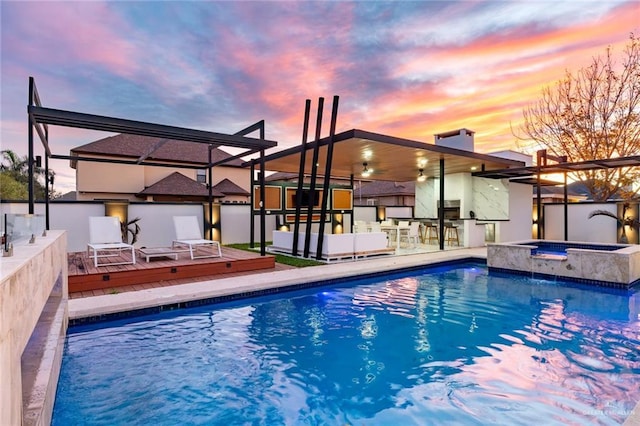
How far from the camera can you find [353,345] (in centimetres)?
438

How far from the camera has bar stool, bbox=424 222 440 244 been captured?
45.9 ft

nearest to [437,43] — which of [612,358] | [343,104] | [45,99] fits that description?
[343,104]

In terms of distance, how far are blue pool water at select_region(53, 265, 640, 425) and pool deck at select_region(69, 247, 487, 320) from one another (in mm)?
225

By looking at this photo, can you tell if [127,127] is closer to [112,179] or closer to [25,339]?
[25,339]

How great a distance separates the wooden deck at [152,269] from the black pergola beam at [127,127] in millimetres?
2600

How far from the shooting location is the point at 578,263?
7.67m

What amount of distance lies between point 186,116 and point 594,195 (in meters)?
20.6

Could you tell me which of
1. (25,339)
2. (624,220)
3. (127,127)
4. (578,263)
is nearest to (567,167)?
(624,220)

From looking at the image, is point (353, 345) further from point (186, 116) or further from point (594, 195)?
point (594, 195)

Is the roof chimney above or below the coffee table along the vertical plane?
above

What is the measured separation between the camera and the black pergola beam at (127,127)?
578 cm

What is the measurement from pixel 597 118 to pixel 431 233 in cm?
1045

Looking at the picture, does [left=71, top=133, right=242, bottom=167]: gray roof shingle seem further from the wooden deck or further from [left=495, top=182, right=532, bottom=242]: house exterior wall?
[left=495, top=182, right=532, bottom=242]: house exterior wall

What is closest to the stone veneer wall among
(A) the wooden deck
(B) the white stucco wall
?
(A) the wooden deck
